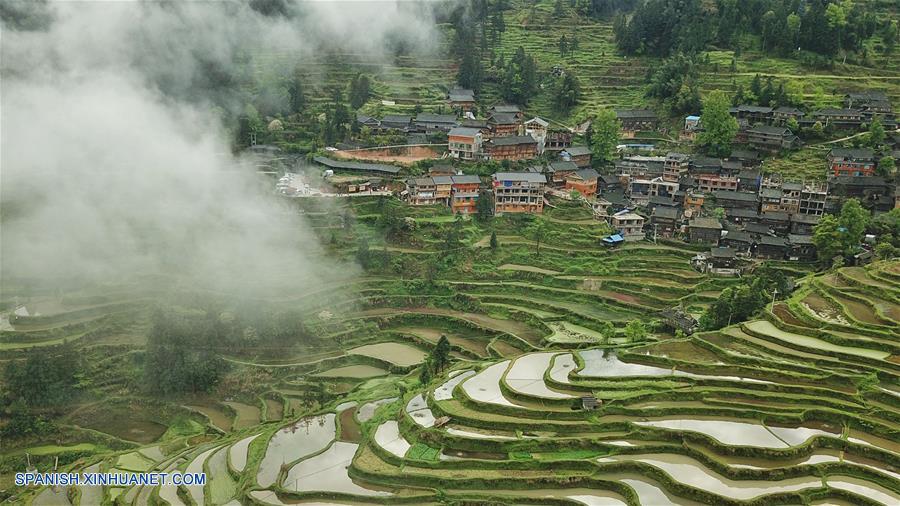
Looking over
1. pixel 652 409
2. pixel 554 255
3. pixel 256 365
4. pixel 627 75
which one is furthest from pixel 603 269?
pixel 627 75

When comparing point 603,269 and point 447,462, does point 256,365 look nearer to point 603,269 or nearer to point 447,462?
point 447,462

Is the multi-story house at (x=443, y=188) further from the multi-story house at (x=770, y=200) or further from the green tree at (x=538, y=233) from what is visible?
the multi-story house at (x=770, y=200)

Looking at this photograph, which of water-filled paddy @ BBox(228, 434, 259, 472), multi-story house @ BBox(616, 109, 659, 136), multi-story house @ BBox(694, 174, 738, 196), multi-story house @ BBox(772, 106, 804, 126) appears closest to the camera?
water-filled paddy @ BBox(228, 434, 259, 472)

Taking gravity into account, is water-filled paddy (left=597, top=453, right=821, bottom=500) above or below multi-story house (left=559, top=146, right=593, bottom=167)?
below

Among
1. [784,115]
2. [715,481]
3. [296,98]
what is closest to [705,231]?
[784,115]

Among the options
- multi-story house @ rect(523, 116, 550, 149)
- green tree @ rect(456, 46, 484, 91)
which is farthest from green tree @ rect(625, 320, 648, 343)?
green tree @ rect(456, 46, 484, 91)

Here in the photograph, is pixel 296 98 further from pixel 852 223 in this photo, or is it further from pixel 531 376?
pixel 852 223

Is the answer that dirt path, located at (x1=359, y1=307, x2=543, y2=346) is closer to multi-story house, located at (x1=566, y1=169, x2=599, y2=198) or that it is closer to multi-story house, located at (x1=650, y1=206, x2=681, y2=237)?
multi-story house, located at (x1=650, y1=206, x2=681, y2=237)

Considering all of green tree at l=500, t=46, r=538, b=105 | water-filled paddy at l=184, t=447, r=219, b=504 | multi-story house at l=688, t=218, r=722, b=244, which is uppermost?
green tree at l=500, t=46, r=538, b=105
